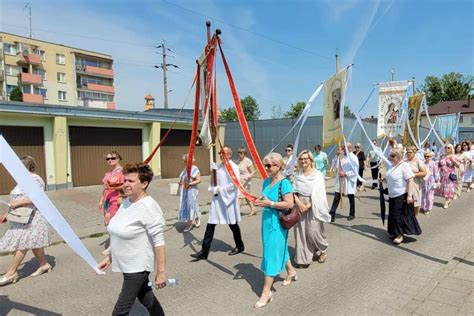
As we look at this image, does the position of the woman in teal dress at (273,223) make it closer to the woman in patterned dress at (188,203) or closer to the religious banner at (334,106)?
the woman in patterned dress at (188,203)

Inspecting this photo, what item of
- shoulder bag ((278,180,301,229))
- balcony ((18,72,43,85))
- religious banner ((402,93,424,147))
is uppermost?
balcony ((18,72,43,85))

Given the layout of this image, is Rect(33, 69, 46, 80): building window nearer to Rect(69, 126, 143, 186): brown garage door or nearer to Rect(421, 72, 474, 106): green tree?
Rect(69, 126, 143, 186): brown garage door

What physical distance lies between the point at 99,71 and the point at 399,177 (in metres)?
57.2

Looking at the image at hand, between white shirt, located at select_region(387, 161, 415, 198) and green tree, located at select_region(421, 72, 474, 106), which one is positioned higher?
green tree, located at select_region(421, 72, 474, 106)

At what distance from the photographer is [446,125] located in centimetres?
1733

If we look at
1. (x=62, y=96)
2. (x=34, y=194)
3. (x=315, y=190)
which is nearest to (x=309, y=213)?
(x=315, y=190)

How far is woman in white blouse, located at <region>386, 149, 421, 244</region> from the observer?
550cm

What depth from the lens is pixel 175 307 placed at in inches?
136

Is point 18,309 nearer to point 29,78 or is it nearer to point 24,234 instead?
point 24,234

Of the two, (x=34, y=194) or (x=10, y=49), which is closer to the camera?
(x=34, y=194)

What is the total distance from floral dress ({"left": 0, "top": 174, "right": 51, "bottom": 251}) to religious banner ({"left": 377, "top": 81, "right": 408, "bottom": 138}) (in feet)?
34.1

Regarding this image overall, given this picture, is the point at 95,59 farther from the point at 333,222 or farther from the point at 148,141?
the point at 333,222

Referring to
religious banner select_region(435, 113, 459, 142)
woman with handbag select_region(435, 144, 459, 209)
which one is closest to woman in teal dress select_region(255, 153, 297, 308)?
woman with handbag select_region(435, 144, 459, 209)

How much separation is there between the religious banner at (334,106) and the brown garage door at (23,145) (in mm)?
9731
